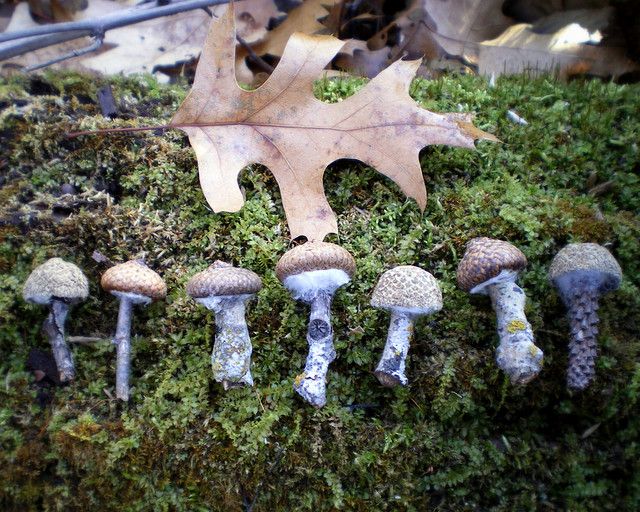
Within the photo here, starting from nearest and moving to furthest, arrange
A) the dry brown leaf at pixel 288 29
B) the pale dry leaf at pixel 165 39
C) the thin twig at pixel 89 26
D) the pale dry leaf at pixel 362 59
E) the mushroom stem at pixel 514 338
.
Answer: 1. the mushroom stem at pixel 514 338
2. the thin twig at pixel 89 26
3. the pale dry leaf at pixel 362 59
4. the dry brown leaf at pixel 288 29
5. the pale dry leaf at pixel 165 39

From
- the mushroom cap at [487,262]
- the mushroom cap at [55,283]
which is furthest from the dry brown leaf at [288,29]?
the mushroom cap at [487,262]

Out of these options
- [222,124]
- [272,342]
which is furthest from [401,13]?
[272,342]

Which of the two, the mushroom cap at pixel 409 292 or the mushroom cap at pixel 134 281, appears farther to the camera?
the mushroom cap at pixel 134 281

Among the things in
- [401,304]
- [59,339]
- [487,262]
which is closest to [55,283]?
[59,339]

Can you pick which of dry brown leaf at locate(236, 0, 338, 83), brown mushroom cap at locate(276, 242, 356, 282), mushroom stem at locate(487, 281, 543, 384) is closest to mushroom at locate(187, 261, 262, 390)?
brown mushroom cap at locate(276, 242, 356, 282)

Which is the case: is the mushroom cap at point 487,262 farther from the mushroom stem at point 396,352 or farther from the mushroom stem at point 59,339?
the mushroom stem at point 59,339

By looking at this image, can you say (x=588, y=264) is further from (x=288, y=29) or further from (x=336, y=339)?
(x=288, y=29)

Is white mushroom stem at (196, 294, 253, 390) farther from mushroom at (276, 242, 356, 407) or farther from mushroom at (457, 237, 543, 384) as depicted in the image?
mushroom at (457, 237, 543, 384)
